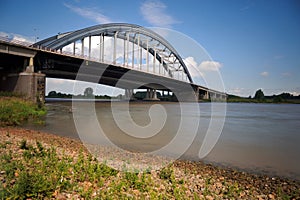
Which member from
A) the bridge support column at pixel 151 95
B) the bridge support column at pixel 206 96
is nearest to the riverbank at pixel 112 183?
the bridge support column at pixel 151 95

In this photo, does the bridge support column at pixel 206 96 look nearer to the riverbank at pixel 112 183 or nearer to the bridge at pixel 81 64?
the bridge at pixel 81 64

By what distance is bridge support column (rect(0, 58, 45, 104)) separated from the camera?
87.0ft

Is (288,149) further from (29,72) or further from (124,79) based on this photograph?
(124,79)

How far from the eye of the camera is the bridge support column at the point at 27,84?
2651cm

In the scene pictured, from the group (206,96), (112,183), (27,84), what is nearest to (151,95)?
(206,96)

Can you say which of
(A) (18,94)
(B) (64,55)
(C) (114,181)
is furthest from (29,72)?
(C) (114,181)

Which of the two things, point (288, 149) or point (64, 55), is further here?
point (64, 55)

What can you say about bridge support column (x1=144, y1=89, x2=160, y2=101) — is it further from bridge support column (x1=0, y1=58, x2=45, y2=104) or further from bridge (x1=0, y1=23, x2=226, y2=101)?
bridge support column (x1=0, y1=58, x2=45, y2=104)

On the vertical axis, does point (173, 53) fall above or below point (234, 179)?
above

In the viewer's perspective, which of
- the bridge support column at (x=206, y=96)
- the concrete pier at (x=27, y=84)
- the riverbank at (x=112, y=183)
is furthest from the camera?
the bridge support column at (x=206, y=96)

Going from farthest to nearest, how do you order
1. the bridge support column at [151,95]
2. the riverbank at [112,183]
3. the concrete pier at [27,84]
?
1. the bridge support column at [151,95]
2. the concrete pier at [27,84]
3. the riverbank at [112,183]

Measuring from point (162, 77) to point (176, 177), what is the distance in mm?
56813

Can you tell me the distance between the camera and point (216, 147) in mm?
10625

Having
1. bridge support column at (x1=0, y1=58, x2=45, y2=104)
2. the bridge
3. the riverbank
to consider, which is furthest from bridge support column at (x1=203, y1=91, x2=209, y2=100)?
the riverbank
